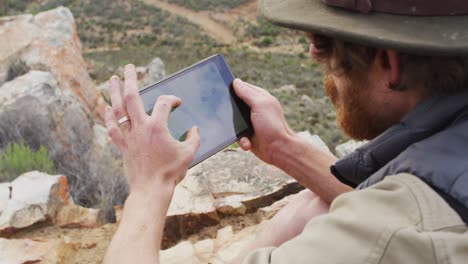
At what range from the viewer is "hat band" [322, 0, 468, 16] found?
1166 mm

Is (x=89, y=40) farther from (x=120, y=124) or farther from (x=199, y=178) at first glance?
(x=120, y=124)

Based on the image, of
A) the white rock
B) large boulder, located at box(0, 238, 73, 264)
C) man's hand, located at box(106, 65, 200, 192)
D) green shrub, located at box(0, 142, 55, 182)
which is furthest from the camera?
green shrub, located at box(0, 142, 55, 182)

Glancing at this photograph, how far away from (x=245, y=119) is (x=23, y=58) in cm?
533

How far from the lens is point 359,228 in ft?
3.16

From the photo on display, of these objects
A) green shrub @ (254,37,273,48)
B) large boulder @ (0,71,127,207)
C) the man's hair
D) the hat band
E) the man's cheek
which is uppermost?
the hat band

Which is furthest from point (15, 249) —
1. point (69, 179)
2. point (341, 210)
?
point (341, 210)

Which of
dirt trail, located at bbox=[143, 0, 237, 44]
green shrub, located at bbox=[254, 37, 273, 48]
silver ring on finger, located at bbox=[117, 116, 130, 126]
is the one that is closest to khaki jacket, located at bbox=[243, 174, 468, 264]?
silver ring on finger, located at bbox=[117, 116, 130, 126]

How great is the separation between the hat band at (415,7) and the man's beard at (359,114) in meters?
0.21

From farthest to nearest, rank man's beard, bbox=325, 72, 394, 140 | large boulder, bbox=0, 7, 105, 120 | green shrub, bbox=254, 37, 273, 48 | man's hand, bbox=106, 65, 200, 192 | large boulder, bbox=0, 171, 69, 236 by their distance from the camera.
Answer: green shrub, bbox=254, 37, 273, 48
large boulder, bbox=0, 7, 105, 120
large boulder, bbox=0, 171, 69, 236
man's hand, bbox=106, 65, 200, 192
man's beard, bbox=325, 72, 394, 140

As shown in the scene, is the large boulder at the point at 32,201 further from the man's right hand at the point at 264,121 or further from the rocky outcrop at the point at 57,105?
the man's right hand at the point at 264,121

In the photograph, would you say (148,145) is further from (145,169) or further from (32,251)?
(32,251)

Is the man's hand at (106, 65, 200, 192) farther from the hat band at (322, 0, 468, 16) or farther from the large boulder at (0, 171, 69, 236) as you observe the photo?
the large boulder at (0, 171, 69, 236)

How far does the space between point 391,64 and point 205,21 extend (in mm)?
25073

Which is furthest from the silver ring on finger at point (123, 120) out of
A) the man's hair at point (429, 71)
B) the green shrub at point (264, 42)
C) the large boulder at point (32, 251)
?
the green shrub at point (264, 42)
